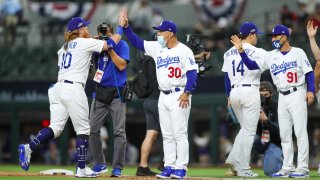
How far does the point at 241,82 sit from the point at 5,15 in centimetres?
1230

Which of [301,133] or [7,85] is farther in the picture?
[7,85]

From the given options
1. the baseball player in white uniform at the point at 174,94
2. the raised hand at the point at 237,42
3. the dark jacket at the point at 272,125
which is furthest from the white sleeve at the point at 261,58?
the baseball player in white uniform at the point at 174,94

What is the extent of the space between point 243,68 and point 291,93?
0.70 metres

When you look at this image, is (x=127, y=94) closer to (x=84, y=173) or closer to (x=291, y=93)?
(x=84, y=173)

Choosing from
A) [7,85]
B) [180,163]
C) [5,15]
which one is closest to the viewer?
[180,163]

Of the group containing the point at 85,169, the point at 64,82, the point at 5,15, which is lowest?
the point at 85,169

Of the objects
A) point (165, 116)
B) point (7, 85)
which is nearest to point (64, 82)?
point (165, 116)

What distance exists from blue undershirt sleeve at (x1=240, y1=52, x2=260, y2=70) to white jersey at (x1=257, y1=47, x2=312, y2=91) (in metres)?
0.24

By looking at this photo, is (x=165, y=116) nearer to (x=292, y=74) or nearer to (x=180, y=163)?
(x=180, y=163)

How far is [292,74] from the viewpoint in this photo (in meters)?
11.9

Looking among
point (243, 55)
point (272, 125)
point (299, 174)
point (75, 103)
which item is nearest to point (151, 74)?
point (243, 55)

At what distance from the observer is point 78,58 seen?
11.4m

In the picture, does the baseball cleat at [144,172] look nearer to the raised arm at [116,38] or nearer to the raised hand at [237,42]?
the raised arm at [116,38]

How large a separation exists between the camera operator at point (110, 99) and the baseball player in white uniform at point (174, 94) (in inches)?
30.0
